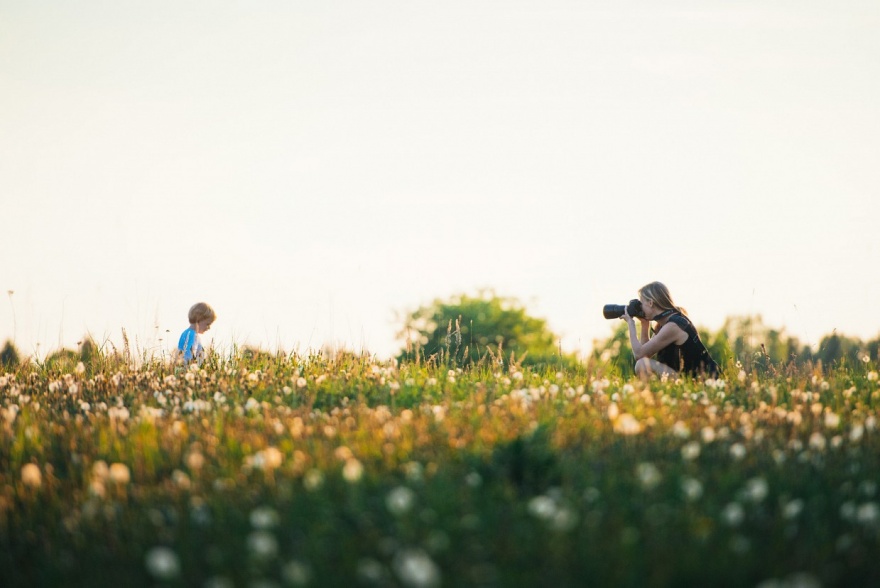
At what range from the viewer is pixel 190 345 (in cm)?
996

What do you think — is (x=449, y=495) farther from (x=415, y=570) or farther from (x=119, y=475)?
(x=119, y=475)

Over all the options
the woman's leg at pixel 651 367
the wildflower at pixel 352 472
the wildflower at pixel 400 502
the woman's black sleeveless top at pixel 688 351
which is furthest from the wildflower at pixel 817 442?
the woman's black sleeveless top at pixel 688 351

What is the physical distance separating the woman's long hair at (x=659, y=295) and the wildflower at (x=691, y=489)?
17.4 feet

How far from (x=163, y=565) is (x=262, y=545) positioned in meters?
0.38

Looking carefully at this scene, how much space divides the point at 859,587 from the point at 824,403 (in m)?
3.72

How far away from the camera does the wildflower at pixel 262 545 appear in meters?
3.35

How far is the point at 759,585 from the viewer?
3.34 m

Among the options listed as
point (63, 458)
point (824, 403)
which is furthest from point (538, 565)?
point (824, 403)

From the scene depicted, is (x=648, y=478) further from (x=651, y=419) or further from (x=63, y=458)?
(x=63, y=458)

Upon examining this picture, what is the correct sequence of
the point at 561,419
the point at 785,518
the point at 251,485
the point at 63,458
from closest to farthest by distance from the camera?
the point at 785,518, the point at 251,485, the point at 63,458, the point at 561,419

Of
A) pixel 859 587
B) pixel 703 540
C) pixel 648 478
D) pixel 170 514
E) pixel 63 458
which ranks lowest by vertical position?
pixel 859 587

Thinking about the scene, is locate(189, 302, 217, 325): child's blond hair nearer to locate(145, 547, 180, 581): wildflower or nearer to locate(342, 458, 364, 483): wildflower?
locate(342, 458, 364, 483): wildflower

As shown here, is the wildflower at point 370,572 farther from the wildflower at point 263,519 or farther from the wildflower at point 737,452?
the wildflower at point 737,452

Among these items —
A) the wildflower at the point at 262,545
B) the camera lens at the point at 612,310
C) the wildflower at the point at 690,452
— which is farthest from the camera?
the camera lens at the point at 612,310
